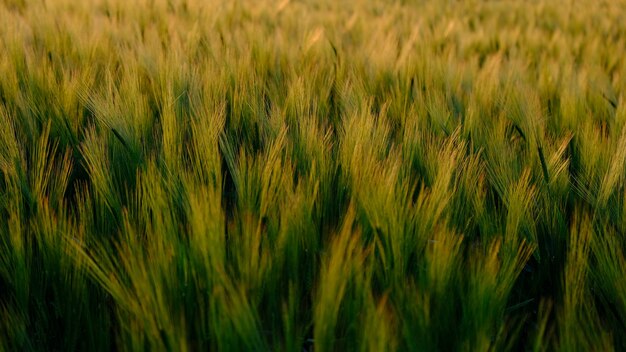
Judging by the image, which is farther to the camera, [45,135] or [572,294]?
[45,135]

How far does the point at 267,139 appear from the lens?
98cm

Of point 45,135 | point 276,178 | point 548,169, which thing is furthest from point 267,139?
point 548,169

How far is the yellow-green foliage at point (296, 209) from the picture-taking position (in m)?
0.56

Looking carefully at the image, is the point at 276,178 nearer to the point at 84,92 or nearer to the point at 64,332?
the point at 64,332

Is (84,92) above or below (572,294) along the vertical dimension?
above

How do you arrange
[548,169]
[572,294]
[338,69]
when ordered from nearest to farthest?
1. [572,294]
2. [548,169]
3. [338,69]

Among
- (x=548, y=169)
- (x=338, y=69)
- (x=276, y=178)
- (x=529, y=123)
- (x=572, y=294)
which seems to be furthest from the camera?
(x=338, y=69)

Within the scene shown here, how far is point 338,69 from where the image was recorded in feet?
4.65

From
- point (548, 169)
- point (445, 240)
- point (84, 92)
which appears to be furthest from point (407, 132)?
point (84, 92)

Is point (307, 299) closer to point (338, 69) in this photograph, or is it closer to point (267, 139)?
point (267, 139)

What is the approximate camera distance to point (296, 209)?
2.27 ft

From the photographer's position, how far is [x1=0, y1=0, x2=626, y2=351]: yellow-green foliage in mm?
A: 558

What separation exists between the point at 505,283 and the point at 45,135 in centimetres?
73

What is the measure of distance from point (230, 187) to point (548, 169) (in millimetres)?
529
